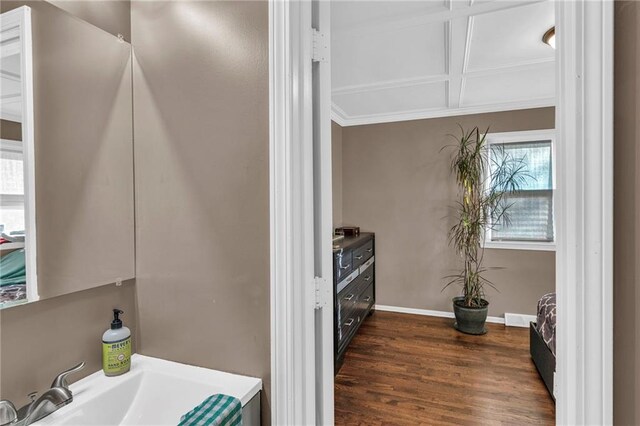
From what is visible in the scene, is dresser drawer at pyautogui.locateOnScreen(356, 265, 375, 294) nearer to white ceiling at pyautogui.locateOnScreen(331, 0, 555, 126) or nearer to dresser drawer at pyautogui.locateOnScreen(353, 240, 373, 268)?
dresser drawer at pyautogui.locateOnScreen(353, 240, 373, 268)

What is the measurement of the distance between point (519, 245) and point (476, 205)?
648 millimetres

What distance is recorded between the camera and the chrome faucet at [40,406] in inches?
33.6

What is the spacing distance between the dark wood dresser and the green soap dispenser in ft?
5.26

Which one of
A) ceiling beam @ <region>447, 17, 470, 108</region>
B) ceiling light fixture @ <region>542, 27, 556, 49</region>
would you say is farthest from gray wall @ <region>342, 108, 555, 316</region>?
ceiling light fixture @ <region>542, 27, 556, 49</region>

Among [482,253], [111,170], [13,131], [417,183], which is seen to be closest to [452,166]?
[417,183]

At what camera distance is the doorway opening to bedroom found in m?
2.13

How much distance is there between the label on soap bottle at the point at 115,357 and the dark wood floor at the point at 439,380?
149 centimetres

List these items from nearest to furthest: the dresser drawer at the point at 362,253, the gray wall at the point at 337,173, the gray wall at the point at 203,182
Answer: the gray wall at the point at 203,182 < the dresser drawer at the point at 362,253 < the gray wall at the point at 337,173

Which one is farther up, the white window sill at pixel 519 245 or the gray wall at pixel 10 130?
the gray wall at pixel 10 130

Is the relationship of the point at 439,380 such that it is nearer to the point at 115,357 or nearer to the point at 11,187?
the point at 115,357

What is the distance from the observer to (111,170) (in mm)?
1163

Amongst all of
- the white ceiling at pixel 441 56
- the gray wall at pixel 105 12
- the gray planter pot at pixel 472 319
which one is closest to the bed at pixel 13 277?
the gray wall at pixel 105 12

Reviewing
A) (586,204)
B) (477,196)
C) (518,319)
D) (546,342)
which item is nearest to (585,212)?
(586,204)

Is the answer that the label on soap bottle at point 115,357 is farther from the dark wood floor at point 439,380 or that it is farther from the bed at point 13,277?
the dark wood floor at point 439,380
